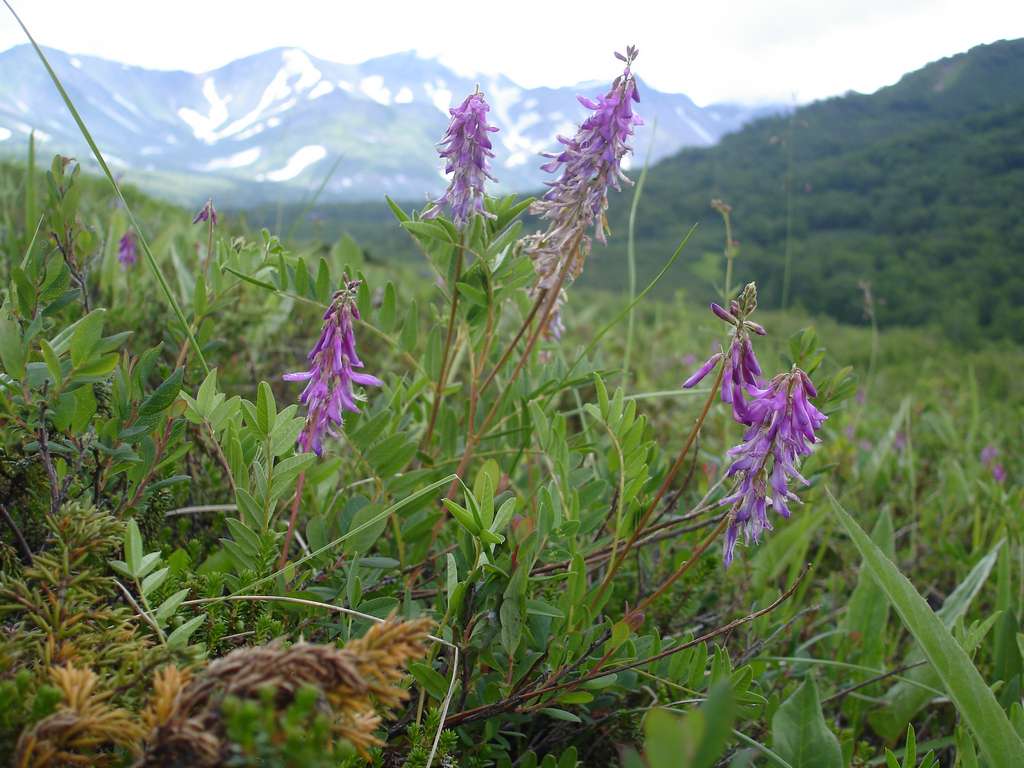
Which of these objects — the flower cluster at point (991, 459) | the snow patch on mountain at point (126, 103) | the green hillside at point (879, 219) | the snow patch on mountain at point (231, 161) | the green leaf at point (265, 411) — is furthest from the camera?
the snow patch on mountain at point (231, 161)

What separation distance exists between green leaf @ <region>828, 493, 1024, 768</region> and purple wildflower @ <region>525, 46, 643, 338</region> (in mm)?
758

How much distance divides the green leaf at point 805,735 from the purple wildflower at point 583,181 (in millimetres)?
952

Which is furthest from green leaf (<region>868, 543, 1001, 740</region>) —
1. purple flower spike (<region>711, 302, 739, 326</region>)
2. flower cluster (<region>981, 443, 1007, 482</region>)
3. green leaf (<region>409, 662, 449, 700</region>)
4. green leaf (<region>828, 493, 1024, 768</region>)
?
flower cluster (<region>981, 443, 1007, 482</region>)

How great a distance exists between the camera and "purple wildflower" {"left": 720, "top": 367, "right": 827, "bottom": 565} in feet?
3.64

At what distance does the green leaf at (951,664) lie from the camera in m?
1.18

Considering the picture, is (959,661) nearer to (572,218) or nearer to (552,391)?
(552,391)

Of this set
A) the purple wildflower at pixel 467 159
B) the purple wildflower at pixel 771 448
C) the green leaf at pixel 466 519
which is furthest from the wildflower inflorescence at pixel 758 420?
the purple wildflower at pixel 467 159

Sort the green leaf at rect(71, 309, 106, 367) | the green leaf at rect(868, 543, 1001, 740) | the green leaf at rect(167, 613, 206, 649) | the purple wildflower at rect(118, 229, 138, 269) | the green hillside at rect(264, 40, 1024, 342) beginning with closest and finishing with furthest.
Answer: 1. the green leaf at rect(167, 613, 206, 649)
2. the green leaf at rect(71, 309, 106, 367)
3. the green leaf at rect(868, 543, 1001, 740)
4. the purple wildflower at rect(118, 229, 138, 269)
5. the green hillside at rect(264, 40, 1024, 342)

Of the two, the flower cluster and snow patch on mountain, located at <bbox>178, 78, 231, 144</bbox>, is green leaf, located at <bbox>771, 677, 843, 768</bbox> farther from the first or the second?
snow patch on mountain, located at <bbox>178, 78, 231, 144</bbox>

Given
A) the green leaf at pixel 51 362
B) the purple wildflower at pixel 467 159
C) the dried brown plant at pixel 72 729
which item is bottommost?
the dried brown plant at pixel 72 729

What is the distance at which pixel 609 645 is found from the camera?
120 centimetres

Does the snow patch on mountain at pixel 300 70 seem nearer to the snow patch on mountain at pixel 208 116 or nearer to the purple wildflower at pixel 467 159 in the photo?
the snow patch on mountain at pixel 208 116

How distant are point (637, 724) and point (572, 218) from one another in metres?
1.08

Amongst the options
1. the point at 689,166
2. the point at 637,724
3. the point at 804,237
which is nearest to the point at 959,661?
the point at 637,724
